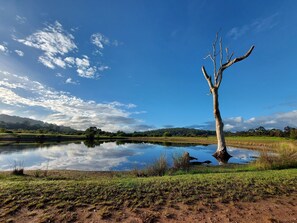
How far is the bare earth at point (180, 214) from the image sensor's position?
4.18m

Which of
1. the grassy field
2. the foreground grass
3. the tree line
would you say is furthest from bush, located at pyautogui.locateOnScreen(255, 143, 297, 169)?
the tree line

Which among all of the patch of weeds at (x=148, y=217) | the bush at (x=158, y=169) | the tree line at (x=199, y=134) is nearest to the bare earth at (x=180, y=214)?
the patch of weeds at (x=148, y=217)

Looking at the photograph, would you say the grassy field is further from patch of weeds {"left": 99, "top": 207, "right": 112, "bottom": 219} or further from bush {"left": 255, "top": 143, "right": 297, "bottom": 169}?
bush {"left": 255, "top": 143, "right": 297, "bottom": 169}

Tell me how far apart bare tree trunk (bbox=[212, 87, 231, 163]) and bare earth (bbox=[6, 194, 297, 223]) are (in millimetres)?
14183

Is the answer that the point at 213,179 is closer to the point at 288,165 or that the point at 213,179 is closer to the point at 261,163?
the point at 261,163

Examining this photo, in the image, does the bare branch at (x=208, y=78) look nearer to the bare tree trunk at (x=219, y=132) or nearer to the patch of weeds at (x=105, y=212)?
the bare tree trunk at (x=219, y=132)

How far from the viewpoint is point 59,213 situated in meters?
4.38

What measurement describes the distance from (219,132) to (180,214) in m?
15.7

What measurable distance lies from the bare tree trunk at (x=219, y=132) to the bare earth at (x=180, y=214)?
1418cm

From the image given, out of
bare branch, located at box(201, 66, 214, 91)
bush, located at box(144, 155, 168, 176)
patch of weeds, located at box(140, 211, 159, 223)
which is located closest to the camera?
patch of weeds, located at box(140, 211, 159, 223)

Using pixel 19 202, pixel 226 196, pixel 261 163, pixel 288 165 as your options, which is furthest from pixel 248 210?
pixel 288 165

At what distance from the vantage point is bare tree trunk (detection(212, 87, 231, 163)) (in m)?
18.6

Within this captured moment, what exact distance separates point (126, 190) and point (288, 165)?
9.78 m

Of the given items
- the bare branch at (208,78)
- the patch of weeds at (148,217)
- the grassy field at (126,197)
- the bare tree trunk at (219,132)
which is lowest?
the patch of weeds at (148,217)
